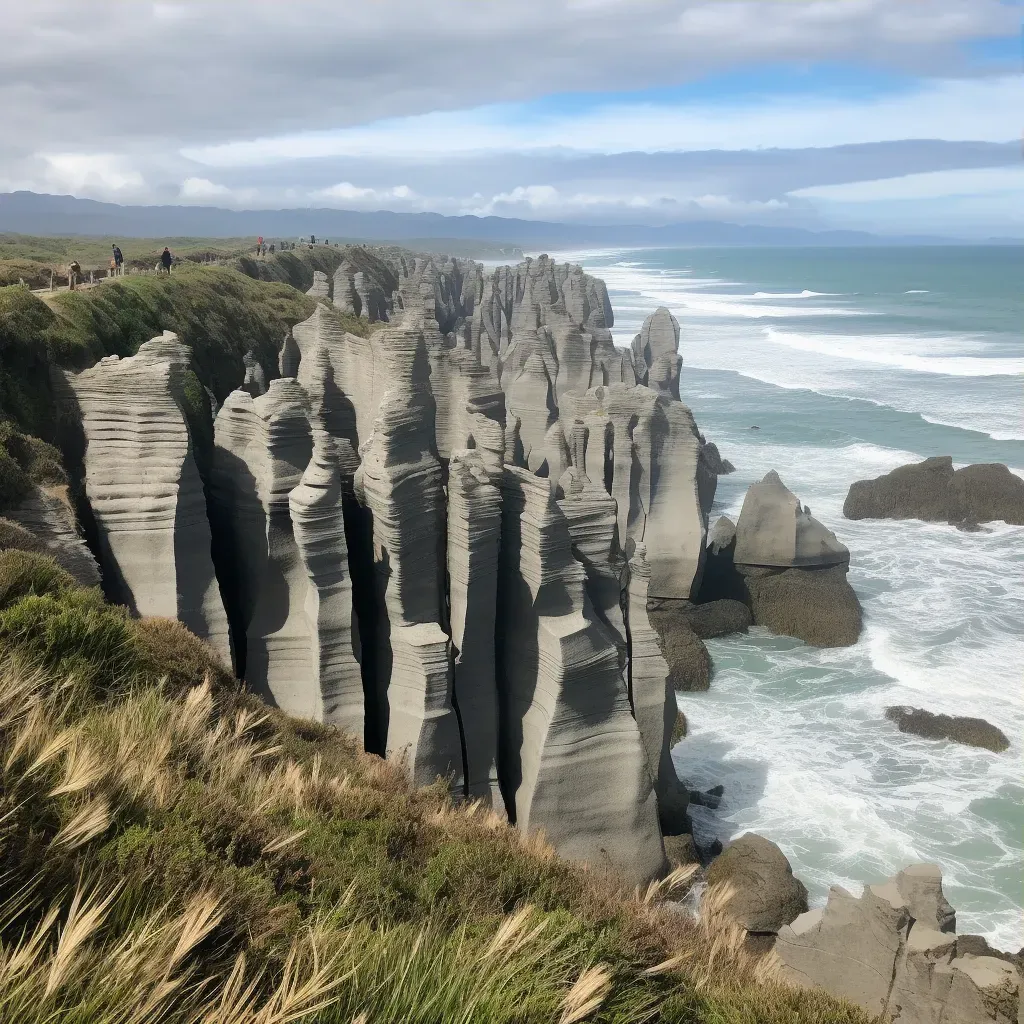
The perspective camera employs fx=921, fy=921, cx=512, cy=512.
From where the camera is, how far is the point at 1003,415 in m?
47.1

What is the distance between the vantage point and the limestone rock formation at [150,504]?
11070mm

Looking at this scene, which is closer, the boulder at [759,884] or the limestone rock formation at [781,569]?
the boulder at [759,884]

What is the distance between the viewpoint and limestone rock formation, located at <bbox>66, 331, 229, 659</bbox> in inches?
436

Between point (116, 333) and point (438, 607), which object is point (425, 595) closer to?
point (438, 607)

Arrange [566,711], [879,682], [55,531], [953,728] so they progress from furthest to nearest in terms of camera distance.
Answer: [879,682]
[953,728]
[566,711]
[55,531]

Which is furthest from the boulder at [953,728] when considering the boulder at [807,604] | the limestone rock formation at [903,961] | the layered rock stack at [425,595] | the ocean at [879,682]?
the limestone rock formation at [903,961]

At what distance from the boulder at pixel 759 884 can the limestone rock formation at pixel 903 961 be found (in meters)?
1.90

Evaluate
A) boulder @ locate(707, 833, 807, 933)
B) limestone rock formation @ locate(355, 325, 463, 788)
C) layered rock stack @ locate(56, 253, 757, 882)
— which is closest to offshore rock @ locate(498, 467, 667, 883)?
layered rock stack @ locate(56, 253, 757, 882)

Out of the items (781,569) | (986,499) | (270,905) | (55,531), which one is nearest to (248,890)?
(270,905)

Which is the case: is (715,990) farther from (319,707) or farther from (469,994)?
(319,707)

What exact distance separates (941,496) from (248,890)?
3056 centimetres

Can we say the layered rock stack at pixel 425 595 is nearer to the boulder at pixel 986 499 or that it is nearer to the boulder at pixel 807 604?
the boulder at pixel 807 604

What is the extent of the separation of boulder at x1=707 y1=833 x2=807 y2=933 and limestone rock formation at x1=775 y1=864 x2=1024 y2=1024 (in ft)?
6.23

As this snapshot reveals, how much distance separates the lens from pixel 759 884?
12.3 metres
